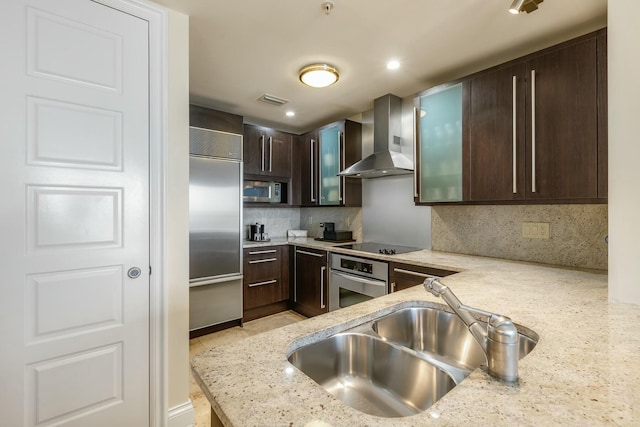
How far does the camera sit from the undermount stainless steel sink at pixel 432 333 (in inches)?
41.3

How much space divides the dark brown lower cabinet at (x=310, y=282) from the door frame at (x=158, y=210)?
1.68 metres

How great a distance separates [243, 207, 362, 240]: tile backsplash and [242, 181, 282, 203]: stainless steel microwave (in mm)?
246

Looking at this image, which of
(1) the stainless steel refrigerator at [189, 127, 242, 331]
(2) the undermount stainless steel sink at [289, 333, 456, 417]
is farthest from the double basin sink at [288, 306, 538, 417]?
(1) the stainless steel refrigerator at [189, 127, 242, 331]

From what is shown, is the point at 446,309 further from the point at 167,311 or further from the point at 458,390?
the point at 167,311

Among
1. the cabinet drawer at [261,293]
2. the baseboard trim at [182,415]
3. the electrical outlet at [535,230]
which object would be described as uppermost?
the electrical outlet at [535,230]

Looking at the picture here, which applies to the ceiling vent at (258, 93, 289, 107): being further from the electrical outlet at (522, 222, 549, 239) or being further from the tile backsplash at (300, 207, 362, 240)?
the electrical outlet at (522, 222, 549, 239)

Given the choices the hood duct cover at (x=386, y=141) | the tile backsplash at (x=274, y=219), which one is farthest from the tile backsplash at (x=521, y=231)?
the tile backsplash at (x=274, y=219)

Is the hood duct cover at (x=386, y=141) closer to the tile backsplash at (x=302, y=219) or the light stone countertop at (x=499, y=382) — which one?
the tile backsplash at (x=302, y=219)

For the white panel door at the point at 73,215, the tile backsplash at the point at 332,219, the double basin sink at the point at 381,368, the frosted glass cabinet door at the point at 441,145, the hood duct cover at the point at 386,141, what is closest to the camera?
the double basin sink at the point at 381,368

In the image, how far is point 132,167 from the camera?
4.98 ft

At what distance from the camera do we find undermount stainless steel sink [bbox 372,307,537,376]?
41.3 inches

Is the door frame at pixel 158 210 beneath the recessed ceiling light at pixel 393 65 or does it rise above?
beneath

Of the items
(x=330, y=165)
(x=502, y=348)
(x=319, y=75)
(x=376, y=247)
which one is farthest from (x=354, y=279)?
(x=502, y=348)

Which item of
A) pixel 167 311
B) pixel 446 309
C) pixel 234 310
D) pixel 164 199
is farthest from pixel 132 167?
pixel 234 310
